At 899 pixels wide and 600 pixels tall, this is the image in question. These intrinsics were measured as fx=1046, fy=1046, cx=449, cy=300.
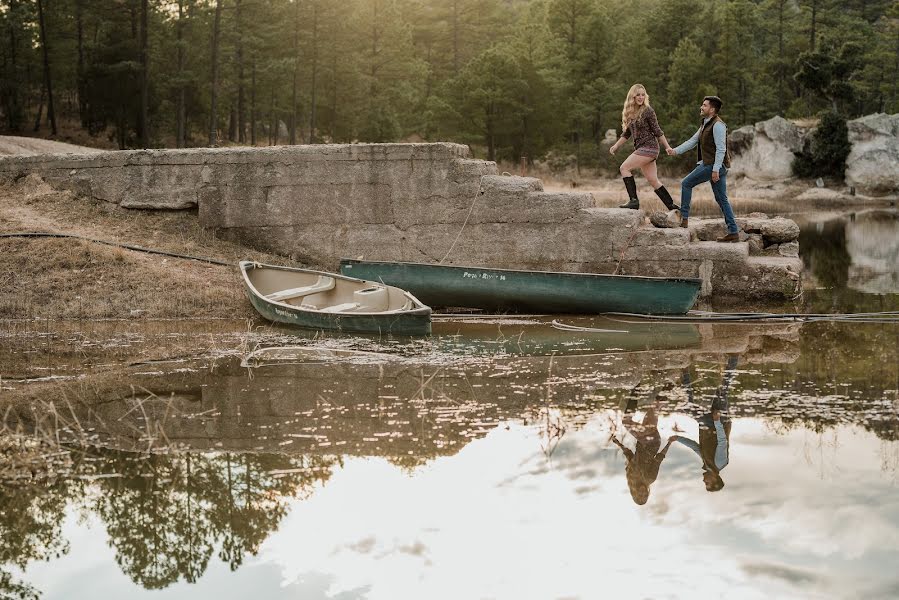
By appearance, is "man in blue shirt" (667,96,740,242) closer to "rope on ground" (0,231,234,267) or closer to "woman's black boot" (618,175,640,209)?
"woman's black boot" (618,175,640,209)

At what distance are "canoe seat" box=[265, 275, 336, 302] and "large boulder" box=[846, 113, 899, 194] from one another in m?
47.1

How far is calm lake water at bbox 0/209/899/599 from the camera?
16.6 feet

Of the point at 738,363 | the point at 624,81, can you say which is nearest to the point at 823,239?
the point at 738,363

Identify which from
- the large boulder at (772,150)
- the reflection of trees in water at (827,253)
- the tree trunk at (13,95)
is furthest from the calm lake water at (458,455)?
the large boulder at (772,150)

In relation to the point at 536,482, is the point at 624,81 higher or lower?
higher

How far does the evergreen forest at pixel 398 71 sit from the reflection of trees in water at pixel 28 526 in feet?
110

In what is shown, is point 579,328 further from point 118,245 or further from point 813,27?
point 813,27

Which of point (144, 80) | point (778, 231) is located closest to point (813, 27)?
point (144, 80)

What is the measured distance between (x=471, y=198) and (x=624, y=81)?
191 ft

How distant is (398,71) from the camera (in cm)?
5950

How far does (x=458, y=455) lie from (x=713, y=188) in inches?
320

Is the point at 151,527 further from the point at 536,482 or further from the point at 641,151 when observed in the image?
the point at 641,151

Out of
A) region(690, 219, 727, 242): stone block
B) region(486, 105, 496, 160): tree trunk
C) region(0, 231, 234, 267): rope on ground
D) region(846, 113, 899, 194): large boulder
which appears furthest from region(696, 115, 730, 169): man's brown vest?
region(846, 113, 899, 194): large boulder

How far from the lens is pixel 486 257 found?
13.8 meters
